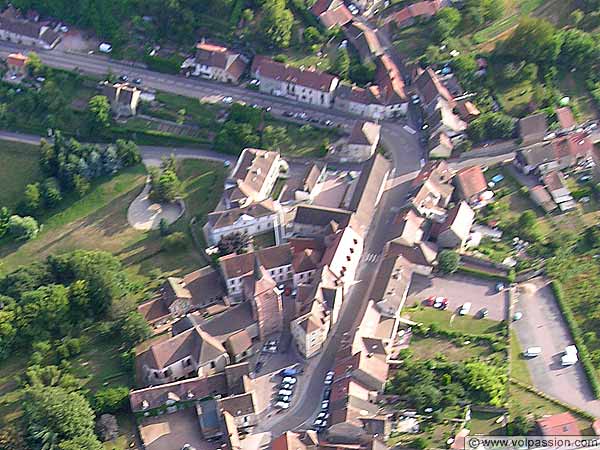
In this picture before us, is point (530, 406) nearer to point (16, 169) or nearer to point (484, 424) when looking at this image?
point (484, 424)

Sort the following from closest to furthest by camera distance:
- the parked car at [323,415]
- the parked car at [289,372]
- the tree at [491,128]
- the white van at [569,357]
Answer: the parked car at [323,415] < the white van at [569,357] < the parked car at [289,372] < the tree at [491,128]

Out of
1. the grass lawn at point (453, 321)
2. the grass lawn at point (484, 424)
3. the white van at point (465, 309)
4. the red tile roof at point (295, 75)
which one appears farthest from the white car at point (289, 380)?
the red tile roof at point (295, 75)

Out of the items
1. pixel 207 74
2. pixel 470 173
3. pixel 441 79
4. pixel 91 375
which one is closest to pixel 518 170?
pixel 470 173

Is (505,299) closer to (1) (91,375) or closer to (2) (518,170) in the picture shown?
(2) (518,170)

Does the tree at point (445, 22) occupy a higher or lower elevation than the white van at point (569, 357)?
higher

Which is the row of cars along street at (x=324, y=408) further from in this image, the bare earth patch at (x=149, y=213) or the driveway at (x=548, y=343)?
the bare earth patch at (x=149, y=213)

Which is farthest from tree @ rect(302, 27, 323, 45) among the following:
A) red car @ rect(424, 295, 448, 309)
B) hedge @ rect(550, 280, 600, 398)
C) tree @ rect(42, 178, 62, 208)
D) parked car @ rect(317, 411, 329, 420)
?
parked car @ rect(317, 411, 329, 420)

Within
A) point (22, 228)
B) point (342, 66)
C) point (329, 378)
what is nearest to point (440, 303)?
point (329, 378)
